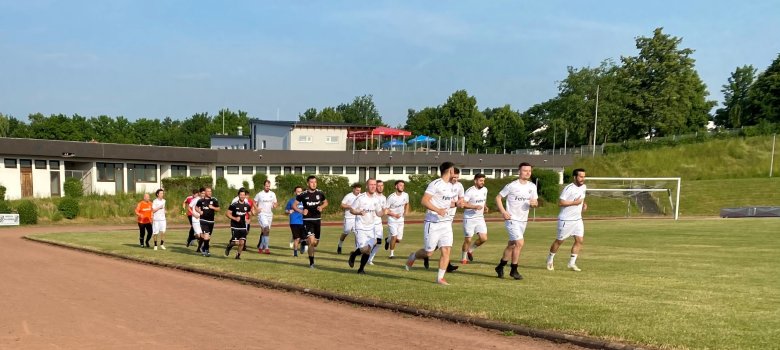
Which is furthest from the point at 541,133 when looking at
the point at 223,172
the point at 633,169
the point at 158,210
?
the point at 158,210

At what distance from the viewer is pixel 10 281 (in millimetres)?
12344

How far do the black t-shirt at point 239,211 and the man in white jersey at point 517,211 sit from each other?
25.5 ft

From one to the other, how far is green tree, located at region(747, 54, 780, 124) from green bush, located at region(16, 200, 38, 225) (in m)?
87.4

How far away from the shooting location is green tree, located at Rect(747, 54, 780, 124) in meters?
79.5

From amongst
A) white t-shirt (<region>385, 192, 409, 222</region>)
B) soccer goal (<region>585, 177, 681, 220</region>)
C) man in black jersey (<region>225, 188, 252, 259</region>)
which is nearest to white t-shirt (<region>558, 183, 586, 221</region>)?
white t-shirt (<region>385, 192, 409, 222</region>)

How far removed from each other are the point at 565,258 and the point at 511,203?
14.0 feet

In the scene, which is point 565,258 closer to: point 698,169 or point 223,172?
point 223,172

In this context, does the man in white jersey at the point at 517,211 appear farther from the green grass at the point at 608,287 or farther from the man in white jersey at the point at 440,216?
the man in white jersey at the point at 440,216

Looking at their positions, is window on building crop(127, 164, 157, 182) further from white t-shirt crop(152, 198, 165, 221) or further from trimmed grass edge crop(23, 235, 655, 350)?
trimmed grass edge crop(23, 235, 655, 350)

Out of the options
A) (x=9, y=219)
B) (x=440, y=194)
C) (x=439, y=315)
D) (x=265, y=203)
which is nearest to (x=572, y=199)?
(x=440, y=194)

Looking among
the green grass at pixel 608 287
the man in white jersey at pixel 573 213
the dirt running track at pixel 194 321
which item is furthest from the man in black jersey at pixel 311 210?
the man in white jersey at pixel 573 213

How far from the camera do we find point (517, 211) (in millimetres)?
11266

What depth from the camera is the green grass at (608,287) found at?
682 cm

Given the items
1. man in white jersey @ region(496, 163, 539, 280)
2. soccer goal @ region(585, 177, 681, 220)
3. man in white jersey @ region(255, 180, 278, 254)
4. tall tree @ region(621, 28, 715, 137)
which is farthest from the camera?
tall tree @ region(621, 28, 715, 137)
